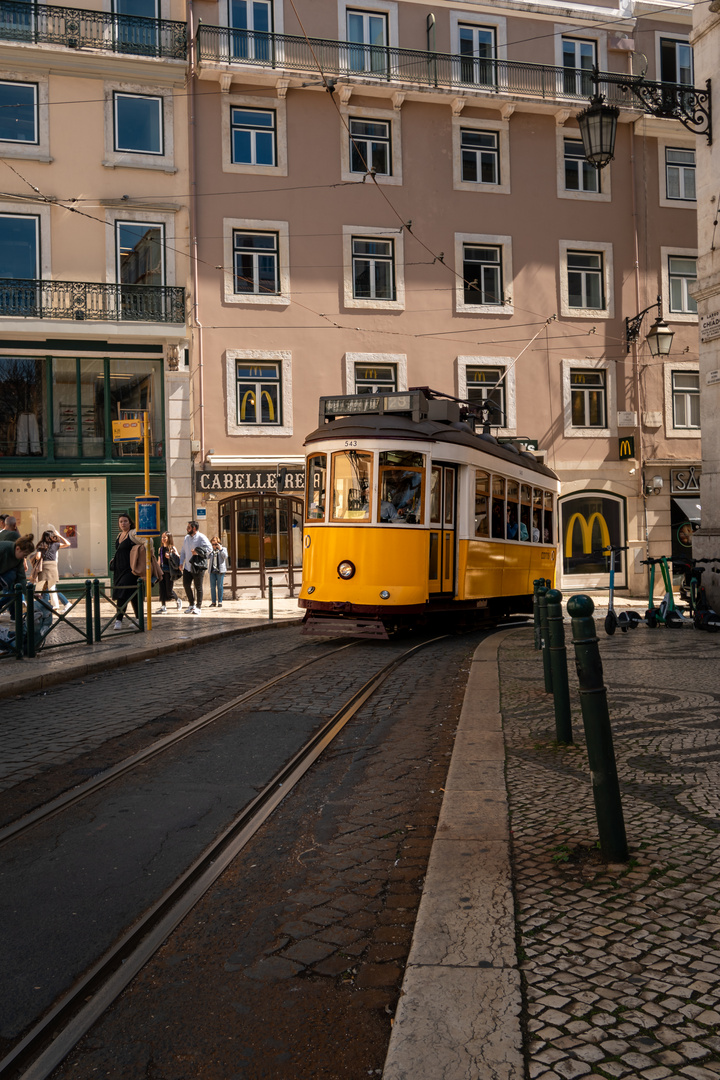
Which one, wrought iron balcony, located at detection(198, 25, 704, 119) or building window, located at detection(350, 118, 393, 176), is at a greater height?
wrought iron balcony, located at detection(198, 25, 704, 119)

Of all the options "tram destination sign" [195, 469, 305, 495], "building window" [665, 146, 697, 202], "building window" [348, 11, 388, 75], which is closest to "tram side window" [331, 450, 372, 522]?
"tram destination sign" [195, 469, 305, 495]

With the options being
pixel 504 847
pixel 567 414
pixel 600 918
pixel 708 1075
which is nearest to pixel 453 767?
pixel 504 847

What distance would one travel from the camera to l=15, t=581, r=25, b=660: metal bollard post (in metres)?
10.6

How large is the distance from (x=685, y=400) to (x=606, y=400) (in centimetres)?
243

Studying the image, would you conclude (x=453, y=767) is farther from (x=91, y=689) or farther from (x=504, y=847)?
(x=91, y=689)

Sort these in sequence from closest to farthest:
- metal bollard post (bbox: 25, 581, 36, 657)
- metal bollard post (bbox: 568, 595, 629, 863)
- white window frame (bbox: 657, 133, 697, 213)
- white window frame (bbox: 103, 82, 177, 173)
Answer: metal bollard post (bbox: 568, 595, 629, 863), metal bollard post (bbox: 25, 581, 36, 657), white window frame (bbox: 103, 82, 177, 173), white window frame (bbox: 657, 133, 697, 213)

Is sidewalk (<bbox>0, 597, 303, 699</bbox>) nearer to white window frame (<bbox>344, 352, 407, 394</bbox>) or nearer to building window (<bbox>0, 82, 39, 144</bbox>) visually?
white window frame (<bbox>344, 352, 407, 394</bbox>)

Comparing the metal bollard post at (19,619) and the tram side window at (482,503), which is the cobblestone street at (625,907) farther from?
the tram side window at (482,503)

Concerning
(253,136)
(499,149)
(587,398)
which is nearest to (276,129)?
(253,136)

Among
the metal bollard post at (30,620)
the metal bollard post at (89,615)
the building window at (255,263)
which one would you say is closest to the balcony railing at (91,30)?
the building window at (255,263)

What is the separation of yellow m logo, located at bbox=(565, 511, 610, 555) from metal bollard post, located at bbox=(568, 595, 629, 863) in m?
23.4

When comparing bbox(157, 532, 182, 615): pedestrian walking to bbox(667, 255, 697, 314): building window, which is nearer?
bbox(157, 532, 182, 615): pedestrian walking

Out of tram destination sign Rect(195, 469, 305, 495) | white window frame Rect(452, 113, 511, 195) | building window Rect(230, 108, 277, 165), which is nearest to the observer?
tram destination sign Rect(195, 469, 305, 495)

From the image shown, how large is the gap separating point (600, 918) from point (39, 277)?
871 inches
